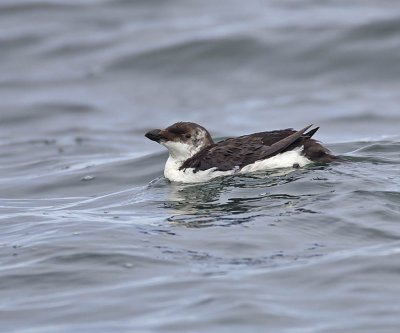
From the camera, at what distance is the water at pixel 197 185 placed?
8.26 m

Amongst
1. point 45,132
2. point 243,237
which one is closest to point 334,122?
point 45,132

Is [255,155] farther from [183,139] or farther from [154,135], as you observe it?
[154,135]

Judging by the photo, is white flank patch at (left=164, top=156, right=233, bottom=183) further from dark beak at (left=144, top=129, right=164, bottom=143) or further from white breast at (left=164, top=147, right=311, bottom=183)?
dark beak at (left=144, top=129, right=164, bottom=143)

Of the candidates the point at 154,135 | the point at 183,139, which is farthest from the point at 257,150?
the point at 154,135

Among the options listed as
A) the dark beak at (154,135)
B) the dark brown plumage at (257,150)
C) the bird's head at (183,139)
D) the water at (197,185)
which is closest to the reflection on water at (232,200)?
the water at (197,185)

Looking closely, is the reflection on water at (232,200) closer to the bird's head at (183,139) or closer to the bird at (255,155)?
the bird at (255,155)

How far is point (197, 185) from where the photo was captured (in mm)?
A: 12000

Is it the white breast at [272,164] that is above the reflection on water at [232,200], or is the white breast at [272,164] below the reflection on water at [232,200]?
above

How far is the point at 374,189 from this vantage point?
35.7ft

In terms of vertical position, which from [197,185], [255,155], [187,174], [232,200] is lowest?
[232,200]

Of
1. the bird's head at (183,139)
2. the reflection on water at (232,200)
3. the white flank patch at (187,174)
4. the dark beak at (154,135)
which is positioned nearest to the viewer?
the reflection on water at (232,200)

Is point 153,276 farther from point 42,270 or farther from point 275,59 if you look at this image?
point 275,59

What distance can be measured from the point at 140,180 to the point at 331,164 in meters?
2.99

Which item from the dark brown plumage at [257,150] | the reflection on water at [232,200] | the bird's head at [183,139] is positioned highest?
the bird's head at [183,139]
